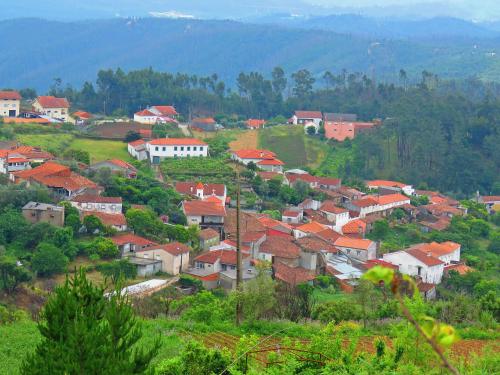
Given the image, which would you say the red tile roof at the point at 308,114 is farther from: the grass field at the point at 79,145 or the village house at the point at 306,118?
the grass field at the point at 79,145

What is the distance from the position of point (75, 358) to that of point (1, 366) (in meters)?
4.14

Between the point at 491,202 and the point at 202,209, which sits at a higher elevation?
the point at 202,209

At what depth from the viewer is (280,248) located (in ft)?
93.4

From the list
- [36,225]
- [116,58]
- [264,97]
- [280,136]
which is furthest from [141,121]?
[116,58]

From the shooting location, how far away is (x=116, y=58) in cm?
15912

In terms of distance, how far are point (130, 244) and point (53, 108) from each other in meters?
26.5

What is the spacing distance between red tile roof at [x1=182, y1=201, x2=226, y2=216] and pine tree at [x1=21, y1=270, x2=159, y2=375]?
72.6ft

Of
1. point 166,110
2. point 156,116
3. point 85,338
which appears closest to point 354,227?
point 156,116

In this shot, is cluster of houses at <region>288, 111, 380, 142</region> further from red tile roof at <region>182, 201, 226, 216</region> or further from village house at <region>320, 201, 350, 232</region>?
red tile roof at <region>182, 201, 226, 216</region>

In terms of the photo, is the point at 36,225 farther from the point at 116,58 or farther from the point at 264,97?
the point at 116,58

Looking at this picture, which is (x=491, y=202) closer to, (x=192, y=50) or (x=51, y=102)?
(x=51, y=102)

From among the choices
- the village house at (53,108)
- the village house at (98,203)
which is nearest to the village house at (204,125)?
the village house at (53,108)

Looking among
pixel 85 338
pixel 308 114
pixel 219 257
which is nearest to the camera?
pixel 85 338

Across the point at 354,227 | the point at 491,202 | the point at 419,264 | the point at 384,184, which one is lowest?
the point at 491,202
